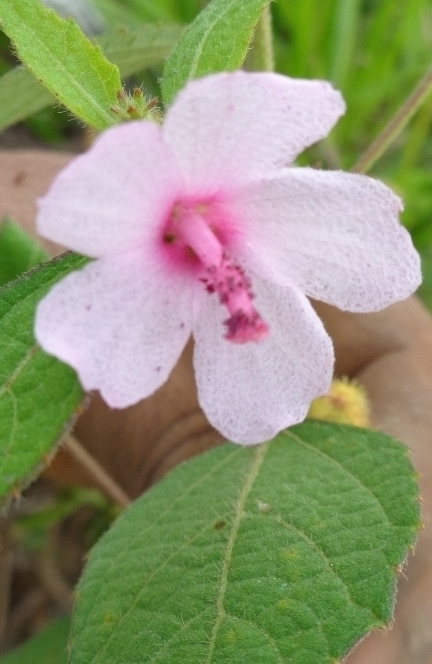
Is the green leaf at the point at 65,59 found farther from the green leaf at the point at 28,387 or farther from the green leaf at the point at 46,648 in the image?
the green leaf at the point at 46,648

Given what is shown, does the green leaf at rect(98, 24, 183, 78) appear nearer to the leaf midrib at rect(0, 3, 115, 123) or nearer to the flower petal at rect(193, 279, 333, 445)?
the leaf midrib at rect(0, 3, 115, 123)

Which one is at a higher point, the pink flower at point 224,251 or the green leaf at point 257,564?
the pink flower at point 224,251

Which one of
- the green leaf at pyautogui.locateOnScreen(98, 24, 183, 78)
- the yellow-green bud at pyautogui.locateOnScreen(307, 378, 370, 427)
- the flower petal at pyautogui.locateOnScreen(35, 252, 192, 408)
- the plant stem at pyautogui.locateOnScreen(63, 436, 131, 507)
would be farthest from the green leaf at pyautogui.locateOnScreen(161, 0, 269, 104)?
the plant stem at pyautogui.locateOnScreen(63, 436, 131, 507)

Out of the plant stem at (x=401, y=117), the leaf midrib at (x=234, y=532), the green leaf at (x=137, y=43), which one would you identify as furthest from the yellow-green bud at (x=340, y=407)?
the green leaf at (x=137, y=43)

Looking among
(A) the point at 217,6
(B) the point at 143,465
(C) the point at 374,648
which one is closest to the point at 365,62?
(B) the point at 143,465

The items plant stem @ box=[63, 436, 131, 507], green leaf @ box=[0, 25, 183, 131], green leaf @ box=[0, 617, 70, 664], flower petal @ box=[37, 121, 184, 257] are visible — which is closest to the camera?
flower petal @ box=[37, 121, 184, 257]

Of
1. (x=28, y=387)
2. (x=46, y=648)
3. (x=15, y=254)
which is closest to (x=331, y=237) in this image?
(x=28, y=387)

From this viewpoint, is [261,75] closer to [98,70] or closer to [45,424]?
[98,70]
